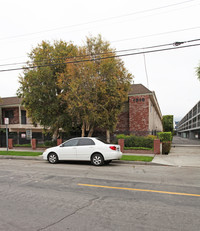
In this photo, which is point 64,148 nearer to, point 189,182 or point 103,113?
point 103,113

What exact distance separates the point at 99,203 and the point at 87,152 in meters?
5.95

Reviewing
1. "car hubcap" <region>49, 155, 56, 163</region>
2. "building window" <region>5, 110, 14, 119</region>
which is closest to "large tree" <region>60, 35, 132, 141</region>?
"car hubcap" <region>49, 155, 56, 163</region>

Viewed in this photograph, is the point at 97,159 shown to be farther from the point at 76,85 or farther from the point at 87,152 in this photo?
the point at 76,85

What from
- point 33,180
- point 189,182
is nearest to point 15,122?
point 33,180

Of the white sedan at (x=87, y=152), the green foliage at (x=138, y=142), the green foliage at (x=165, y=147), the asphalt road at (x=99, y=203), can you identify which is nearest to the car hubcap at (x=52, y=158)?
the white sedan at (x=87, y=152)

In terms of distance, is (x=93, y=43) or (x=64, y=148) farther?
(x=93, y=43)

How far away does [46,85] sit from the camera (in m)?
17.2

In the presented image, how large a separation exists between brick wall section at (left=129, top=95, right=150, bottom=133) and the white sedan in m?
10.4

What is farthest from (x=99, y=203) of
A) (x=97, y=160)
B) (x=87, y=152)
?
(x=87, y=152)

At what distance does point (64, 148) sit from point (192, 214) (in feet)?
26.5

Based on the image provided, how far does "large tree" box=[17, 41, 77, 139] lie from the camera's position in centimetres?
1684

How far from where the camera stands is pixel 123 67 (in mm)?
17125

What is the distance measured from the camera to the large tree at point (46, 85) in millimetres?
16844

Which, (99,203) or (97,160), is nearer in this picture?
(99,203)
